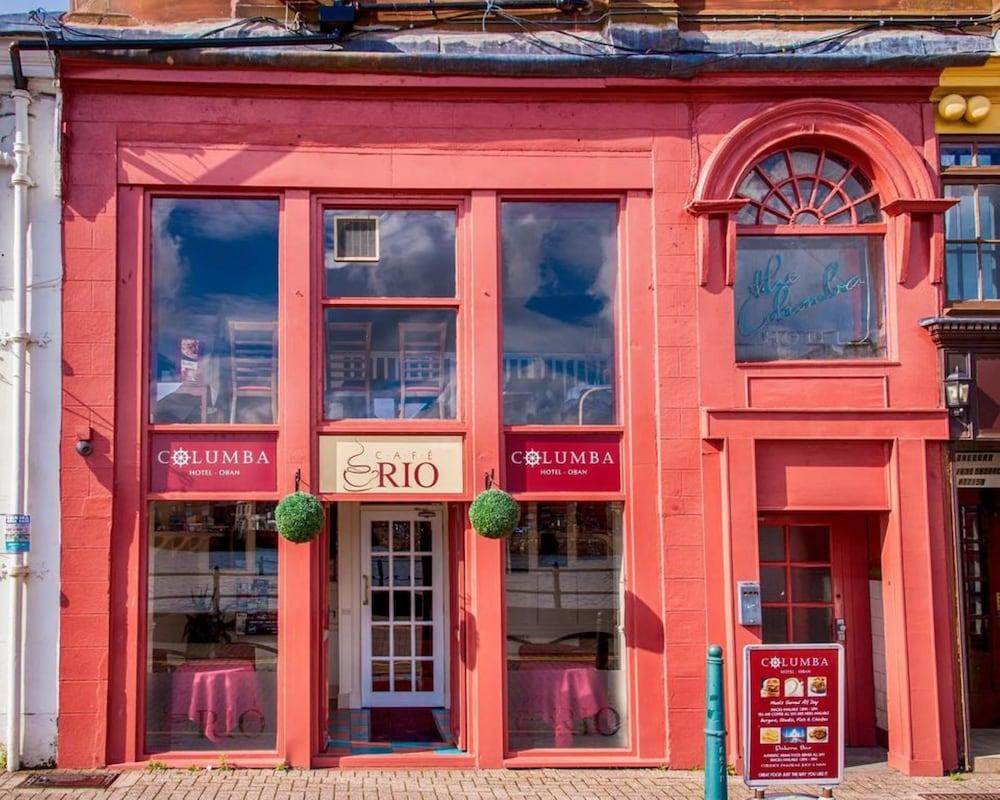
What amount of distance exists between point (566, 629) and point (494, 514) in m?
1.37

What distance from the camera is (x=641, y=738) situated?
8.89m

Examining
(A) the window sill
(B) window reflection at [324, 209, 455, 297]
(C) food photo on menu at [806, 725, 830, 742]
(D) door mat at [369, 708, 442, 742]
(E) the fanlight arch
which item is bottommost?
(D) door mat at [369, 708, 442, 742]

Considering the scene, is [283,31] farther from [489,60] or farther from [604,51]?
[604,51]

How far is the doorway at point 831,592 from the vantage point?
31.1ft

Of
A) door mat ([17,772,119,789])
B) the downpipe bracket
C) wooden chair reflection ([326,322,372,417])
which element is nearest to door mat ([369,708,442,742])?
door mat ([17,772,119,789])

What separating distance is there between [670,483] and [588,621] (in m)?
1.46

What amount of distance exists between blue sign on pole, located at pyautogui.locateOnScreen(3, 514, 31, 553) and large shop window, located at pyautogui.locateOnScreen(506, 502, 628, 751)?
4148 millimetres

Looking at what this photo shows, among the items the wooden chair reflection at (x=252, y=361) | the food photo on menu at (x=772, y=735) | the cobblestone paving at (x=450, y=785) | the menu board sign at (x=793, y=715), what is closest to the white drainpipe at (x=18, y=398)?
the cobblestone paving at (x=450, y=785)

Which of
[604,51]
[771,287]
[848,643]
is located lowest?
[848,643]

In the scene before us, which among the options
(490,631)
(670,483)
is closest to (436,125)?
(670,483)

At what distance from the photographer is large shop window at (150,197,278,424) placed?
29.9ft

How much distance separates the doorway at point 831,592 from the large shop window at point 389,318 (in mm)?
3419

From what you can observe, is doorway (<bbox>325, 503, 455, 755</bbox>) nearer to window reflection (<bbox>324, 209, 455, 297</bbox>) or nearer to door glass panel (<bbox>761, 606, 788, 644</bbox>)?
window reflection (<bbox>324, 209, 455, 297</bbox>)

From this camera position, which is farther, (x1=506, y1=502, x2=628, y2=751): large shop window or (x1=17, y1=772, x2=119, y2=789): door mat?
(x1=506, y1=502, x2=628, y2=751): large shop window
